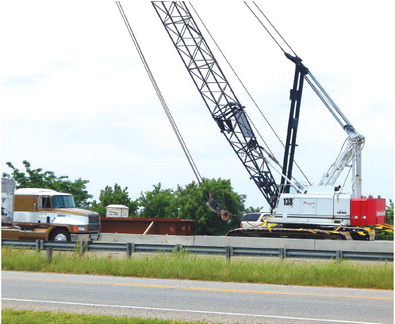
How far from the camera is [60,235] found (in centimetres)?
2770

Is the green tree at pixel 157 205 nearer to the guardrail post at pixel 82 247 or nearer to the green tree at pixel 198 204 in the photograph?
the green tree at pixel 198 204

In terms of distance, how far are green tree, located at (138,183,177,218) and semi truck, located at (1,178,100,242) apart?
40937 millimetres

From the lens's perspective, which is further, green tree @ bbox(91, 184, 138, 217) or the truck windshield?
green tree @ bbox(91, 184, 138, 217)

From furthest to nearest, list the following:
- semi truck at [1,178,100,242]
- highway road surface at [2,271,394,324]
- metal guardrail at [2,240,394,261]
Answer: semi truck at [1,178,100,242] → metal guardrail at [2,240,394,261] → highway road surface at [2,271,394,324]

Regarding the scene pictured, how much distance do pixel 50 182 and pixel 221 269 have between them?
47114 mm

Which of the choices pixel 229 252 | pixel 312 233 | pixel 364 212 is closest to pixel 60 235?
pixel 229 252

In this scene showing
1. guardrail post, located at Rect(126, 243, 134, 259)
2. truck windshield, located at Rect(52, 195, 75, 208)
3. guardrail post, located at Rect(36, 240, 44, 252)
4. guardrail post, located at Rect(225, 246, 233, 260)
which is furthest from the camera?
truck windshield, located at Rect(52, 195, 75, 208)

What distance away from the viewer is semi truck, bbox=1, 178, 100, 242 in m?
27.9

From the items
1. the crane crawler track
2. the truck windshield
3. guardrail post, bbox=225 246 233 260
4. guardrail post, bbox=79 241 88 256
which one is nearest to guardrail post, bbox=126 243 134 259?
guardrail post, bbox=79 241 88 256

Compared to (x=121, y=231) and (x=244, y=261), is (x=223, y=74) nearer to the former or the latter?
(x=121, y=231)

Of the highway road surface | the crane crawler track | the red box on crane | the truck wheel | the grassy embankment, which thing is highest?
the red box on crane

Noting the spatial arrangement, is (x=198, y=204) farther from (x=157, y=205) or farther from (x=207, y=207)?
(x=157, y=205)

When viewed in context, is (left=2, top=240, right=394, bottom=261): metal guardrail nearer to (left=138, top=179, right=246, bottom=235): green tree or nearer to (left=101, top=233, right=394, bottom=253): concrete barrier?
(left=101, top=233, right=394, bottom=253): concrete barrier

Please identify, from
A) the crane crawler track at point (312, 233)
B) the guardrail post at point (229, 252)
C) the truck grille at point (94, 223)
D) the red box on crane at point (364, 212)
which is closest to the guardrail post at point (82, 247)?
the guardrail post at point (229, 252)
